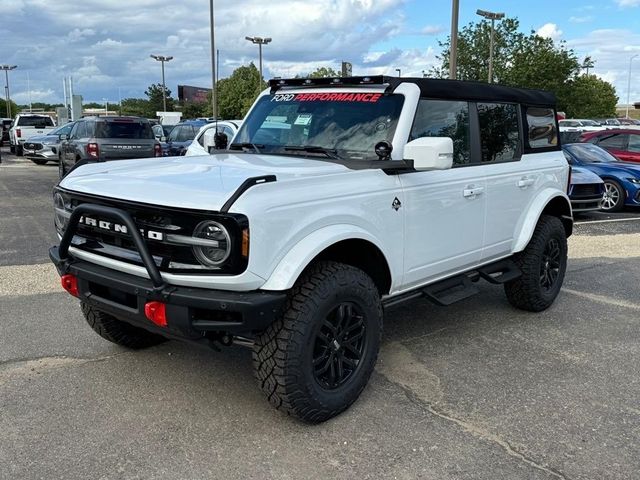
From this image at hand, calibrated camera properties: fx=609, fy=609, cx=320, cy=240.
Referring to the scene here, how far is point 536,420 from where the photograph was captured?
345cm

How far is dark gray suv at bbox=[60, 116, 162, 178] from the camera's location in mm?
14195

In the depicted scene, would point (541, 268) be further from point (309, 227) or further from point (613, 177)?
point (613, 177)

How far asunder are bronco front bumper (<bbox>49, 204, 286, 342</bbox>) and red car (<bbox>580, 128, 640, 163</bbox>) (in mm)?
12741

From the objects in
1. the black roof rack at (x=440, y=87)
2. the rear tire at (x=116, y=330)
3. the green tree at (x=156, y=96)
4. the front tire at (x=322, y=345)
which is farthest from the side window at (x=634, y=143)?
the green tree at (x=156, y=96)

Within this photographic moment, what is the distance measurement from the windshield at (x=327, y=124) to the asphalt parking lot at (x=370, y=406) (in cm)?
151

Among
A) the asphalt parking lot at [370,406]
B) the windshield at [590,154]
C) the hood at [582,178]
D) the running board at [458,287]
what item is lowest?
the asphalt parking lot at [370,406]

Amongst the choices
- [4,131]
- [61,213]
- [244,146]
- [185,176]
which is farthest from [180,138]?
[4,131]

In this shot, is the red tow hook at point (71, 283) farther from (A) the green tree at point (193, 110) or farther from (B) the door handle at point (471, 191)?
(A) the green tree at point (193, 110)

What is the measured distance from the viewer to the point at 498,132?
4.92 metres

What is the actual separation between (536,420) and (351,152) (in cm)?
197

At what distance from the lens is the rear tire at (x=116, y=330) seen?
419 cm

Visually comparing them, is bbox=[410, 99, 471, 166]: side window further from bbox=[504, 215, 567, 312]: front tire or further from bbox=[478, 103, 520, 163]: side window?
bbox=[504, 215, 567, 312]: front tire

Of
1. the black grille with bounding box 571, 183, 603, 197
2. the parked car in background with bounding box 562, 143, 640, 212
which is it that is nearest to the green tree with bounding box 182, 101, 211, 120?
the parked car in background with bounding box 562, 143, 640, 212

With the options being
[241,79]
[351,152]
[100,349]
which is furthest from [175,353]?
[241,79]
